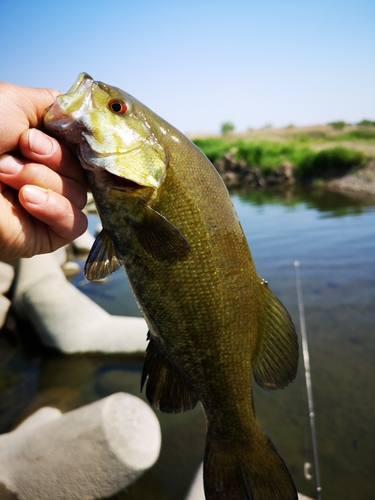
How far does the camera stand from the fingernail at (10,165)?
1830 mm

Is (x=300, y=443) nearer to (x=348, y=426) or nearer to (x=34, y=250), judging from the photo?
(x=348, y=426)

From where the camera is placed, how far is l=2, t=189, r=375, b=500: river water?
13.5 feet

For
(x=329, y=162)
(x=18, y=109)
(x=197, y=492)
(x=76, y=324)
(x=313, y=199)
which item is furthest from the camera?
(x=329, y=162)

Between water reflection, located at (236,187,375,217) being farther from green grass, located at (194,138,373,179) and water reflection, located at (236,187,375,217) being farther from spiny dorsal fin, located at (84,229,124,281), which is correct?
spiny dorsal fin, located at (84,229,124,281)

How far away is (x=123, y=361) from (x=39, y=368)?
1347mm

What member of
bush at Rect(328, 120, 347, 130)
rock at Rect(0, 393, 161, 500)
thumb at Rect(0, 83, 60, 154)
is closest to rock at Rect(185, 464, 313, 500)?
rock at Rect(0, 393, 161, 500)

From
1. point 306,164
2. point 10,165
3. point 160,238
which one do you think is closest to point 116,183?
point 160,238

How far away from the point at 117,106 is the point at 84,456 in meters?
3.06

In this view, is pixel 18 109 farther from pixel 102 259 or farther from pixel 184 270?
pixel 184 270

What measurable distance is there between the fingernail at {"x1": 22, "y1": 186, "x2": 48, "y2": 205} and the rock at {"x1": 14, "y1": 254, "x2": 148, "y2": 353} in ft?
13.6

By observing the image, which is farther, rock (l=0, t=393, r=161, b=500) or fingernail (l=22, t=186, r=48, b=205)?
rock (l=0, t=393, r=161, b=500)

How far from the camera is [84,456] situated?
10.9 ft

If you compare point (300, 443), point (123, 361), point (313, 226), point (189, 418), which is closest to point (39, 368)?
point (123, 361)

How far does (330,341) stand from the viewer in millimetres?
6457
